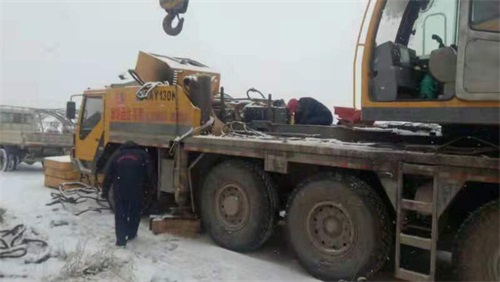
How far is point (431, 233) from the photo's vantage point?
463 centimetres

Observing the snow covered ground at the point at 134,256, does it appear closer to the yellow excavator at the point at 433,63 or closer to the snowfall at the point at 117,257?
the snowfall at the point at 117,257

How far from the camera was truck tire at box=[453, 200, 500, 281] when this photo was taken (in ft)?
14.2

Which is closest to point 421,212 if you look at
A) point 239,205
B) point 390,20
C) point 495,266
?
point 495,266

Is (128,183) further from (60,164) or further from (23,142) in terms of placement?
(23,142)

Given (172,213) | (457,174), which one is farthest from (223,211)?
(457,174)

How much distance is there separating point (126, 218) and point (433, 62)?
14.1ft

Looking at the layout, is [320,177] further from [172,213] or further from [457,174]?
[172,213]

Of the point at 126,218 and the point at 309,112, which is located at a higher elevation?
the point at 309,112

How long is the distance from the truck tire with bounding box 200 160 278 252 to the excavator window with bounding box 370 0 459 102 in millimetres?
1910

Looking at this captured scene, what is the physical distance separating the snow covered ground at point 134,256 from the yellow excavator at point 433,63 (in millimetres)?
2118

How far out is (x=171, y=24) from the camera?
7.69 m

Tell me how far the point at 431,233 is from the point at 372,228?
63 cm

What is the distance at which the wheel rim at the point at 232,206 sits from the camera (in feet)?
21.0

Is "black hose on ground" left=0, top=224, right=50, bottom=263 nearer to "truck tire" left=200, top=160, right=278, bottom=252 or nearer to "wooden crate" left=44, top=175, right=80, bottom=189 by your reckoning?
"truck tire" left=200, top=160, right=278, bottom=252
